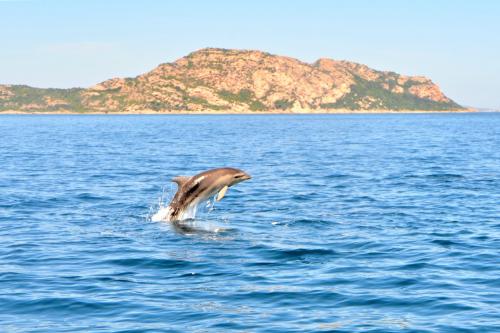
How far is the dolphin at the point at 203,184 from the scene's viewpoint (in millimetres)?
24797

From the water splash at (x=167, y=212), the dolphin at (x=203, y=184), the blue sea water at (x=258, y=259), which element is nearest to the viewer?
the blue sea water at (x=258, y=259)

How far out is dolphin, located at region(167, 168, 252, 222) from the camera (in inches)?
976

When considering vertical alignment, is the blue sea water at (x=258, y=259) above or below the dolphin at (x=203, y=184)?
below

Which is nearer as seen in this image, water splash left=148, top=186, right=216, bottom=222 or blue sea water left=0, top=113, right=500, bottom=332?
blue sea water left=0, top=113, right=500, bottom=332

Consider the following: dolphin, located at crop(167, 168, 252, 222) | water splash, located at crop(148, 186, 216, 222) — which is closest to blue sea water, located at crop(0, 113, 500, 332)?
water splash, located at crop(148, 186, 216, 222)

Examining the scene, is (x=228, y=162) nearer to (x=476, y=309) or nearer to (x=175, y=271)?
(x=175, y=271)

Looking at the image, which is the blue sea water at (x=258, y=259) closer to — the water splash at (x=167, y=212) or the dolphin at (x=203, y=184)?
the water splash at (x=167, y=212)

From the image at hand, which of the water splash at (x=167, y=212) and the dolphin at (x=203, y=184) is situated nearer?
the dolphin at (x=203, y=184)

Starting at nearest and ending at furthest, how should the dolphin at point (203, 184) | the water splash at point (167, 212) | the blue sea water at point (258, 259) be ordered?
the blue sea water at point (258, 259) < the dolphin at point (203, 184) < the water splash at point (167, 212)

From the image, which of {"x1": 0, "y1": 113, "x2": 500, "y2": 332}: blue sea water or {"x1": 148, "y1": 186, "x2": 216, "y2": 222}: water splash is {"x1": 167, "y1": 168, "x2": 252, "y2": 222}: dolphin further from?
{"x1": 0, "y1": 113, "x2": 500, "y2": 332}: blue sea water

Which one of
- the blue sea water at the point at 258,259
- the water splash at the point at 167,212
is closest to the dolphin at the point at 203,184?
the water splash at the point at 167,212

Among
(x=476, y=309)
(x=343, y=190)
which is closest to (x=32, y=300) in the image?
(x=476, y=309)

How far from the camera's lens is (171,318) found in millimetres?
13758

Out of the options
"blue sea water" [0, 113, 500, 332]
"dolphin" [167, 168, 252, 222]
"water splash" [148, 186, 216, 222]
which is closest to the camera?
"blue sea water" [0, 113, 500, 332]
